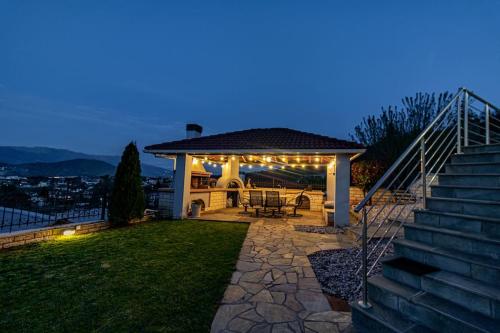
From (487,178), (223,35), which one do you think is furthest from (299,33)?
(487,178)

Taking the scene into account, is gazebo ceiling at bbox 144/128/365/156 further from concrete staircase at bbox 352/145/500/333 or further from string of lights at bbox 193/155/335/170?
concrete staircase at bbox 352/145/500/333

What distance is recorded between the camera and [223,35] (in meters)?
49.4

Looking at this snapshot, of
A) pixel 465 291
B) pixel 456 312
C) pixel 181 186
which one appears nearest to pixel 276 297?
pixel 456 312

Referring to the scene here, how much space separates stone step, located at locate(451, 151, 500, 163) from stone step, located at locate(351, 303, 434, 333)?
9.84 ft

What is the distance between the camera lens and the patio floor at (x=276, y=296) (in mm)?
2180

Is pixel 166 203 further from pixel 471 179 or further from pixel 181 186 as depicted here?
pixel 471 179

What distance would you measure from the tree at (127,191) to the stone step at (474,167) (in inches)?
315

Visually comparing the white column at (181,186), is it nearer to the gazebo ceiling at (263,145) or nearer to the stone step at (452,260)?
the gazebo ceiling at (263,145)

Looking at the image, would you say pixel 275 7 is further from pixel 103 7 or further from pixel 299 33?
pixel 103 7

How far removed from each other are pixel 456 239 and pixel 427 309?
0.95 meters

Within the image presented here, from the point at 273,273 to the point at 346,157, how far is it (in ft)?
17.9

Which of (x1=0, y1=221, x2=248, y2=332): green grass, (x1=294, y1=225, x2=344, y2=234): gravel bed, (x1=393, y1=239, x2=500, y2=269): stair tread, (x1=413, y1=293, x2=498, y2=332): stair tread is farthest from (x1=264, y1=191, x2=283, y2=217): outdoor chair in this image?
(x1=413, y1=293, x2=498, y2=332): stair tread

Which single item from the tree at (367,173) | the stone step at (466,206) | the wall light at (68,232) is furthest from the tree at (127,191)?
the tree at (367,173)

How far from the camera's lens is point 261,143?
850cm
